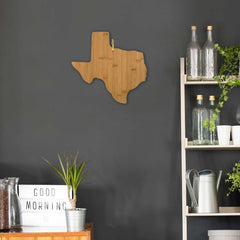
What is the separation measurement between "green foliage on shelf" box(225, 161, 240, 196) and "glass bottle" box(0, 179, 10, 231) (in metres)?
1.22

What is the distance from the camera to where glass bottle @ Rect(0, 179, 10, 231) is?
7.82 feet

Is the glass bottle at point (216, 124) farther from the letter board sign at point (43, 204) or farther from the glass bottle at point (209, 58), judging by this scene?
the letter board sign at point (43, 204)

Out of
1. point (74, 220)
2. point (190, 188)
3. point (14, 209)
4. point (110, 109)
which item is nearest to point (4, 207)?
point (14, 209)

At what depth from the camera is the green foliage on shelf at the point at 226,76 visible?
2.54m

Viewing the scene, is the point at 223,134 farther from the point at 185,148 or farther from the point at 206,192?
the point at 206,192

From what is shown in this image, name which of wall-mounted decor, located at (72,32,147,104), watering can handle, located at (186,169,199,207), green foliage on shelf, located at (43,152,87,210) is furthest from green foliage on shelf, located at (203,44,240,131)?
green foliage on shelf, located at (43,152,87,210)

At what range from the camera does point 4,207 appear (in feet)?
7.86

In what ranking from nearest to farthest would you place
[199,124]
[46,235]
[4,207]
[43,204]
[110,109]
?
[46,235] → [4,207] → [43,204] → [199,124] → [110,109]

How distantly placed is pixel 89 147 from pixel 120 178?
26cm

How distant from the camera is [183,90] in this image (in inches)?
104

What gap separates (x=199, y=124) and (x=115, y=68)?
23.9 inches

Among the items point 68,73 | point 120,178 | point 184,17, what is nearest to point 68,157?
point 120,178

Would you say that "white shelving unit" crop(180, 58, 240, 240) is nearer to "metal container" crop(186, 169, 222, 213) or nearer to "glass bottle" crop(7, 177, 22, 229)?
"metal container" crop(186, 169, 222, 213)

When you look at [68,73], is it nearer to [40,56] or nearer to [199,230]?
[40,56]
